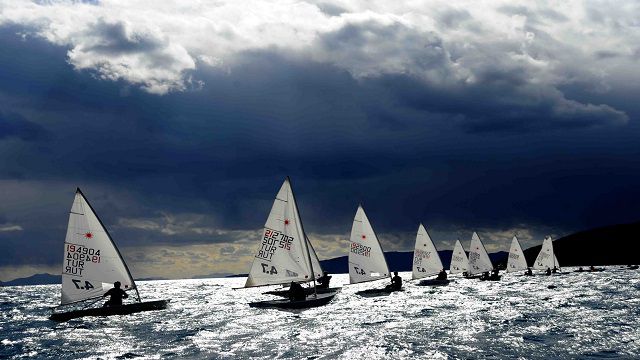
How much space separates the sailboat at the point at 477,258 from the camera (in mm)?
108438

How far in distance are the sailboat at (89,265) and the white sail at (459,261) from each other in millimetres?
72427

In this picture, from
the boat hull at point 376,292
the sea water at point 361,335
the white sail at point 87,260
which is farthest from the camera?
the boat hull at point 376,292

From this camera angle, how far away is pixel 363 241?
63.8 meters

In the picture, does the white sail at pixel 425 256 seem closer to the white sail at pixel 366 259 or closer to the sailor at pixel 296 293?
the white sail at pixel 366 259

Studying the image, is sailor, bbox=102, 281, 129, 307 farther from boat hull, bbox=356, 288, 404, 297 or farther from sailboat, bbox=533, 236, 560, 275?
sailboat, bbox=533, 236, 560, 275

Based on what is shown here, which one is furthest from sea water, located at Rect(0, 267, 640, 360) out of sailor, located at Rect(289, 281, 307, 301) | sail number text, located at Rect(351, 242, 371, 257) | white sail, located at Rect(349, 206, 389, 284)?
sail number text, located at Rect(351, 242, 371, 257)

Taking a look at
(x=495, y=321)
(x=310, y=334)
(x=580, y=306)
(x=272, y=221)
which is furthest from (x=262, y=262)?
(x=580, y=306)

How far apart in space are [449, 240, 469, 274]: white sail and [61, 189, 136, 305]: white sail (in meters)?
73.5

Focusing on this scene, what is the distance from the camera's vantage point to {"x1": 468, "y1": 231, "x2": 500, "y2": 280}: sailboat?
108 m

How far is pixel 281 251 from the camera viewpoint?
159ft

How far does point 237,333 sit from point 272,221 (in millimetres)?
12121

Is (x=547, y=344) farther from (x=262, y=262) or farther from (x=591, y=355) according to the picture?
(x=262, y=262)

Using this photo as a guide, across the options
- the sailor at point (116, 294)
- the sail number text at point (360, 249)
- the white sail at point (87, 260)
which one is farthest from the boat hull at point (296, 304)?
the sail number text at point (360, 249)

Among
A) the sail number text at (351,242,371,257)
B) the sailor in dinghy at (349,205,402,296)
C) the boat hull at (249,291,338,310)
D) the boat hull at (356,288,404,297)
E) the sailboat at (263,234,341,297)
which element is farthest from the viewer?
the sail number text at (351,242,371,257)
